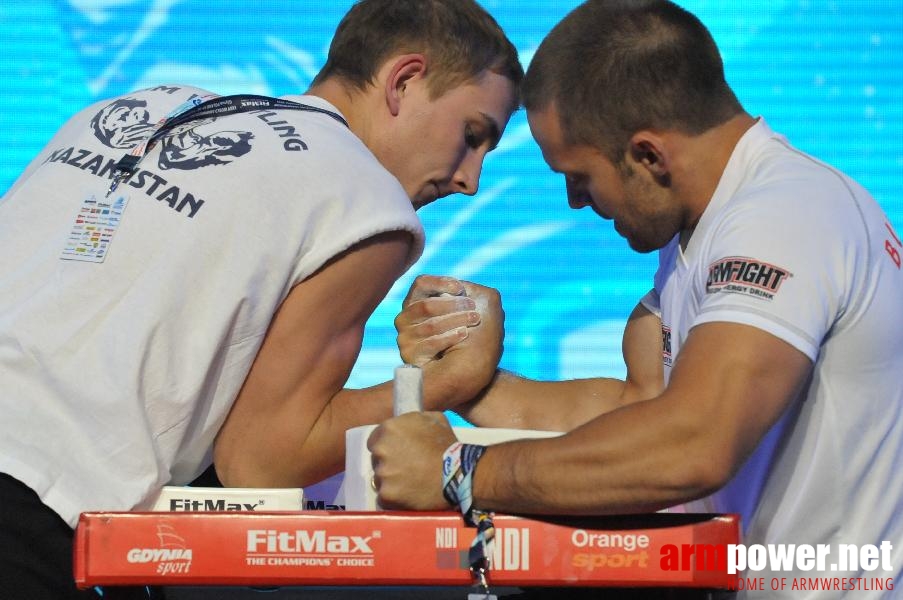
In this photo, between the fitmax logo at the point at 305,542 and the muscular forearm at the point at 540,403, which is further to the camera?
the muscular forearm at the point at 540,403

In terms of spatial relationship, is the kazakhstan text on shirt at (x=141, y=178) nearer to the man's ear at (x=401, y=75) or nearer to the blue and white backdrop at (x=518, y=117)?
the man's ear at (x=401, y=75)

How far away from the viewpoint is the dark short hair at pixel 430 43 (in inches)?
78.4

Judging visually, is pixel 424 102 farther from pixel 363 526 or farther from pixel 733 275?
pixel 363 526

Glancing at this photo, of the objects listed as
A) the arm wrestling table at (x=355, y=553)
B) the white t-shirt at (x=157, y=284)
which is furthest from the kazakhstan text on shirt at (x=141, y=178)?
the arm wrestling table at (x=355, y=553)

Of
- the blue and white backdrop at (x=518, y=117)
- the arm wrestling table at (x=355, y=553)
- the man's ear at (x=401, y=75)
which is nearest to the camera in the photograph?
the arm wrestling table at (x=355, y=553)

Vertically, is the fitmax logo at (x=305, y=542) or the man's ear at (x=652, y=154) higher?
the man's ear at (x=652, y=154)

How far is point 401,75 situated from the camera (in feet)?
6.50

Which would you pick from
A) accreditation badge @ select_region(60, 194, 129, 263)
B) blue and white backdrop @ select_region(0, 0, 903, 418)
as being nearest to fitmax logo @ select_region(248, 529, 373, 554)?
accreditation badge @ select_region(60, 194, 129, 263)

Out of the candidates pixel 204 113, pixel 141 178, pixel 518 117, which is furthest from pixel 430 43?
pixel 518 117

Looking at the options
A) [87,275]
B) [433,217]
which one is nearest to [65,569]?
[87,275]

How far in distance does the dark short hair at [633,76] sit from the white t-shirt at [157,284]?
288 mm

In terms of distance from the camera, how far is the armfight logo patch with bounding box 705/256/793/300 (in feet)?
4.52

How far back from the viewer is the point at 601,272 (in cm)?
427

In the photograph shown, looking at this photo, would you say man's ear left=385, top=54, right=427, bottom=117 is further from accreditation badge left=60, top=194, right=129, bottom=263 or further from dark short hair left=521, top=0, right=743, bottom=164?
accreditation badge left=60, top=194, right=129, bottom=263
